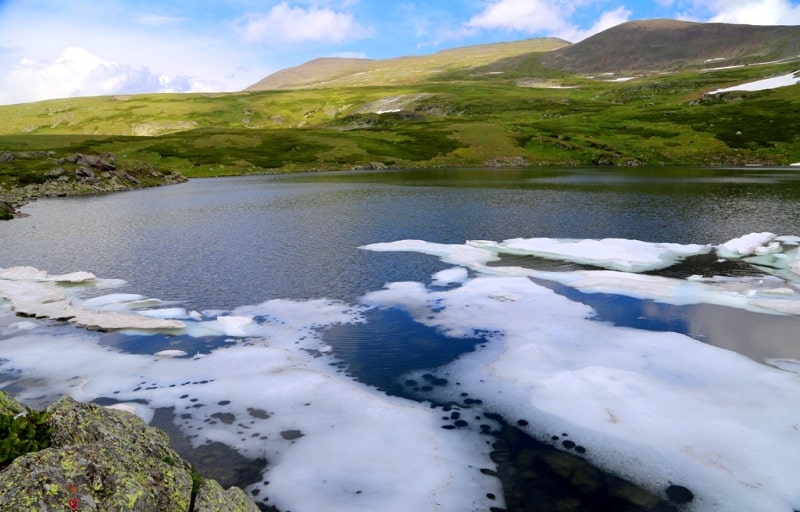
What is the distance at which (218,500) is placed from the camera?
11.2 metres

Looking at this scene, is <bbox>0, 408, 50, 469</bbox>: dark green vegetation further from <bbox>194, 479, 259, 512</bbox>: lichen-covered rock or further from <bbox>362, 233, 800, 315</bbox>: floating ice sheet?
<bbox>362, 233, 800, 315</bbox>: floating ice sheet

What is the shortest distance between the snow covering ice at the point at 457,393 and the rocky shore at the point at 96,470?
380cm

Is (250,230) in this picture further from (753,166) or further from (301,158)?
(753,166)

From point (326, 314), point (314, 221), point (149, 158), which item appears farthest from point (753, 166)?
point (149, 158)

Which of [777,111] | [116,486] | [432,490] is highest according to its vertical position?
[777,111]

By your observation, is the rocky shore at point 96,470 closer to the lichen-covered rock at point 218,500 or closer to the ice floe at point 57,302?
the lichen-covered rock at point 218,500

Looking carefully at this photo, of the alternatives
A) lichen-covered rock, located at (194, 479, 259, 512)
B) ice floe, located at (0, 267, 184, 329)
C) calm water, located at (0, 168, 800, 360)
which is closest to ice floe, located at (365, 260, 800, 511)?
calm water, located at (0, 168, 800, 360)

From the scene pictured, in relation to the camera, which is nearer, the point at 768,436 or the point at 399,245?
the point at 768,436

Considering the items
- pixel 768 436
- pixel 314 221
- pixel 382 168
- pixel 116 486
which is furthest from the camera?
pixel 382 168

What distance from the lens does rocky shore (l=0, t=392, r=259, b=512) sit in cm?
851

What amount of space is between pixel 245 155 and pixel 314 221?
116227mm

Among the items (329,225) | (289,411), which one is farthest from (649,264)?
(329,225)

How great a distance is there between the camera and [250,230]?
59.8 metres

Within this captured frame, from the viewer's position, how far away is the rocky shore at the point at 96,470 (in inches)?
335
